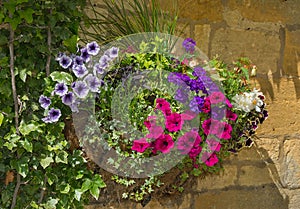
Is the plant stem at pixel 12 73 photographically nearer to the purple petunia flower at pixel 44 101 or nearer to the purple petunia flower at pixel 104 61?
the purple petunia flower at pixel 44 101

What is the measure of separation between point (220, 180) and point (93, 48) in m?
1.11

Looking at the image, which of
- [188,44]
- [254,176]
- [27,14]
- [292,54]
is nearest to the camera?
[27,14]

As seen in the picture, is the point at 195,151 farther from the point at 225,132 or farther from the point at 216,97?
the point at 216,97

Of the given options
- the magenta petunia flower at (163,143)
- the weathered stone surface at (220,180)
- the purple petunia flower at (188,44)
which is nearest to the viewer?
the magenta petunia flower at (163,143)

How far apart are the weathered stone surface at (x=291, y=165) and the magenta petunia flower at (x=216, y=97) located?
820 mm

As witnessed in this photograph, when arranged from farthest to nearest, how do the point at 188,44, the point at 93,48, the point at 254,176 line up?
the point at 254,176 → the point at 188,44 → the point at 93,48

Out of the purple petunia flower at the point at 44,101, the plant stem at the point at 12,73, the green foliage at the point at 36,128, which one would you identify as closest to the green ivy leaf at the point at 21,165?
the green foliage at the point at 36,128

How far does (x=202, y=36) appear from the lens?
3.07 m

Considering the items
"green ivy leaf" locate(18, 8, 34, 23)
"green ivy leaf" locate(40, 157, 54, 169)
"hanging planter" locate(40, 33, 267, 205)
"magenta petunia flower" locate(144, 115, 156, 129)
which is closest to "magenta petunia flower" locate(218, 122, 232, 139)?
"hanging planter" locate(40, 33, 267, 205)

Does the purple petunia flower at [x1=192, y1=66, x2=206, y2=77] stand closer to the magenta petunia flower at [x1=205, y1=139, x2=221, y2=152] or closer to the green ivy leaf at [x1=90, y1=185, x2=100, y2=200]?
the magenta petunia flower at [x1=205, y1=139, x2=221, y2=152]

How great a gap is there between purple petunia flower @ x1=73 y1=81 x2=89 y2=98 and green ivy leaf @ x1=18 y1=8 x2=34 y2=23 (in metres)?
0.35

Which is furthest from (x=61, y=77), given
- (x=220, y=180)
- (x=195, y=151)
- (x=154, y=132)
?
(x=220, y=180)

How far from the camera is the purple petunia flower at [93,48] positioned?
2.45m

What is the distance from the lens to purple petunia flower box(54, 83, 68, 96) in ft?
7.81
